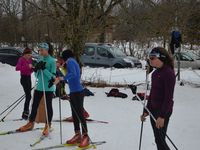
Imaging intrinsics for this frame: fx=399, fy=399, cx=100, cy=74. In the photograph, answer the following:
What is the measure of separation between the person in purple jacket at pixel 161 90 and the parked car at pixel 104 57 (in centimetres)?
1616

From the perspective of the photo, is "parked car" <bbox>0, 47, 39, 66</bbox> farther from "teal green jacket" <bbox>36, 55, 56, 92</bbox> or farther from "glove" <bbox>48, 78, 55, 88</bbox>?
"glove" <bbox>48, 78, 55, 88</bbox>

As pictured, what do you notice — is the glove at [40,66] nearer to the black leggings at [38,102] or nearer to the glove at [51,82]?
the glove at [51,82]

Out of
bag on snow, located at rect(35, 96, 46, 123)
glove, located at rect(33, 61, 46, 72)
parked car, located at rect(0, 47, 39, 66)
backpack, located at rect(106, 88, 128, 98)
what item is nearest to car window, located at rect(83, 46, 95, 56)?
parked car, located at rect(0, 47, 39, 66)

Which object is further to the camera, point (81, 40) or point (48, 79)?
point (81, 40)

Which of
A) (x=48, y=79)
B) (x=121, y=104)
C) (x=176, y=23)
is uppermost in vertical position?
(x=176, y=23)

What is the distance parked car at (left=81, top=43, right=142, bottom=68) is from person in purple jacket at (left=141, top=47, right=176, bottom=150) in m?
16.2

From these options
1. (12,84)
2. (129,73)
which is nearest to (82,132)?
(12,84)

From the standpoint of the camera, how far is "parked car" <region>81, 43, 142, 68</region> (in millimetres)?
21203

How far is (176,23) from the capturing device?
15672mm

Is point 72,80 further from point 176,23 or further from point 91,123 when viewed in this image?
point 176,23

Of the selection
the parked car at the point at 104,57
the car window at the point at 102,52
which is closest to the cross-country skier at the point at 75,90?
the parked car at the point at 104,57

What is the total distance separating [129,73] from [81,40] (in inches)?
211

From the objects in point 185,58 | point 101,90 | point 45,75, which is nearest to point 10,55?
point 185,58

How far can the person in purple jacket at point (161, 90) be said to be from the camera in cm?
475
